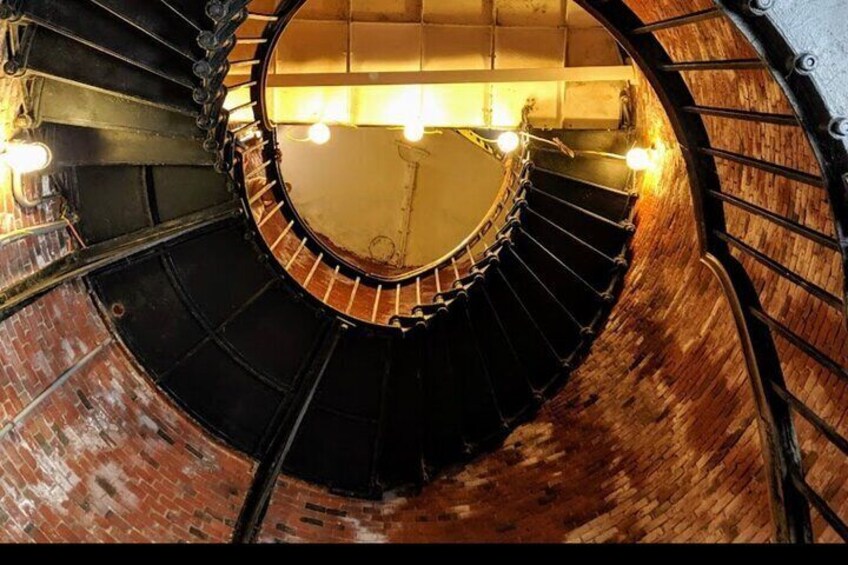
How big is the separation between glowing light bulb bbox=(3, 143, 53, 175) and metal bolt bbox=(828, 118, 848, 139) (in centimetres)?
472

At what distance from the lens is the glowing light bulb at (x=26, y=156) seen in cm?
535

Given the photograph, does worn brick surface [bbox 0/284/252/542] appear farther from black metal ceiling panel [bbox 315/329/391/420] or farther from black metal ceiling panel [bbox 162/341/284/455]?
black metal ceiling panel [bbox 315/329/391/420]

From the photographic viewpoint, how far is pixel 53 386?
6.24 m

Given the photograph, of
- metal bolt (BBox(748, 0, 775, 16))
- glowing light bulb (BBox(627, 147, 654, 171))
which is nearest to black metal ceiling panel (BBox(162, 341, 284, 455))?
glowing light bulb (BBox(627, 147, 654, 171))

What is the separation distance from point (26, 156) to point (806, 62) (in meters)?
4.66

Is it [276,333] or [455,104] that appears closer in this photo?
[276,333]

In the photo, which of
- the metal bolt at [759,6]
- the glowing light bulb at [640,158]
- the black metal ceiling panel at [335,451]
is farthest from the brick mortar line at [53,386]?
the metal bolt at [759,6]

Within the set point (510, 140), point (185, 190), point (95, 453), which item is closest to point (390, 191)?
point (510, 140)

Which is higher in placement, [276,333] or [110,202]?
[110,202]

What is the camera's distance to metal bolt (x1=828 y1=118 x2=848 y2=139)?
3.58 meters

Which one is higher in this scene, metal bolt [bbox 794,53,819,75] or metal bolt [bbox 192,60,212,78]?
metal bolt [bbox 192,60,212,78]

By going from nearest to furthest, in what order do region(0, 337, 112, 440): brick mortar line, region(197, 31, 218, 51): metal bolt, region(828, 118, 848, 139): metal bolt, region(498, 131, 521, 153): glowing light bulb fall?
region(828, 118, 848, 139): metal bolt
region(197, 31, 218, 51): metal bolt
region(0, 337, 112, 440): brick mortar line
region(498, 131, 521, 153): glowing light bulb

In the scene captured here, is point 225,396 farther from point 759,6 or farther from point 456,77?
point 759,6

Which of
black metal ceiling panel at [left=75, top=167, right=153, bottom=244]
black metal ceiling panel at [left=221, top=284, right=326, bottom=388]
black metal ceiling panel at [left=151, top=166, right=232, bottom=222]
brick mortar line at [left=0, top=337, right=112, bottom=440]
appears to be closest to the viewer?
brick mortar line at [left=0, top=337, right=112, bottom=440]
